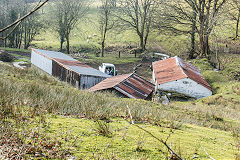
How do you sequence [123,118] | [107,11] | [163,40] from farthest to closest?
1. [163,40]
2. [107,11]
3. [123,118]

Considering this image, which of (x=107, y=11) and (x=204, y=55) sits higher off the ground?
(x=107, y=11)

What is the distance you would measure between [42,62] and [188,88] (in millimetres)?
21945

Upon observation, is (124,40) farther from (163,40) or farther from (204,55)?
(204,55)

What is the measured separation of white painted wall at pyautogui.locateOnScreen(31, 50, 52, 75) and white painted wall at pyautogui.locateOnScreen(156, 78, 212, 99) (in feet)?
52.8

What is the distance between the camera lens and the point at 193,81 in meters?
27.2

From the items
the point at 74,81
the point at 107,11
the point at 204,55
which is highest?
the point at 107,11

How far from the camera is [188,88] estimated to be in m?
27.7

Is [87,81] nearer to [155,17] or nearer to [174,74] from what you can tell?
[174,74]

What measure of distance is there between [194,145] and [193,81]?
23224mm

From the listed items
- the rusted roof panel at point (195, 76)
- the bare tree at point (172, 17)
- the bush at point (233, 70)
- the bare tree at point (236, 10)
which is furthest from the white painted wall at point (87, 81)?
the bare tree at point (236, 10)

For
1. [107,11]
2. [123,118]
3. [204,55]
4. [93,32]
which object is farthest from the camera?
[93,32]

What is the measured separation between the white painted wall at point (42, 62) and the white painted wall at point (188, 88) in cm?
1608

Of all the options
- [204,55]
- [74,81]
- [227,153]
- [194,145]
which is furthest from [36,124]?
[204,55]

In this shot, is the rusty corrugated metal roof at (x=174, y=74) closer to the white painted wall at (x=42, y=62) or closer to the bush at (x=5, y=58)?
the white painted wall at (x=42, y=62)
